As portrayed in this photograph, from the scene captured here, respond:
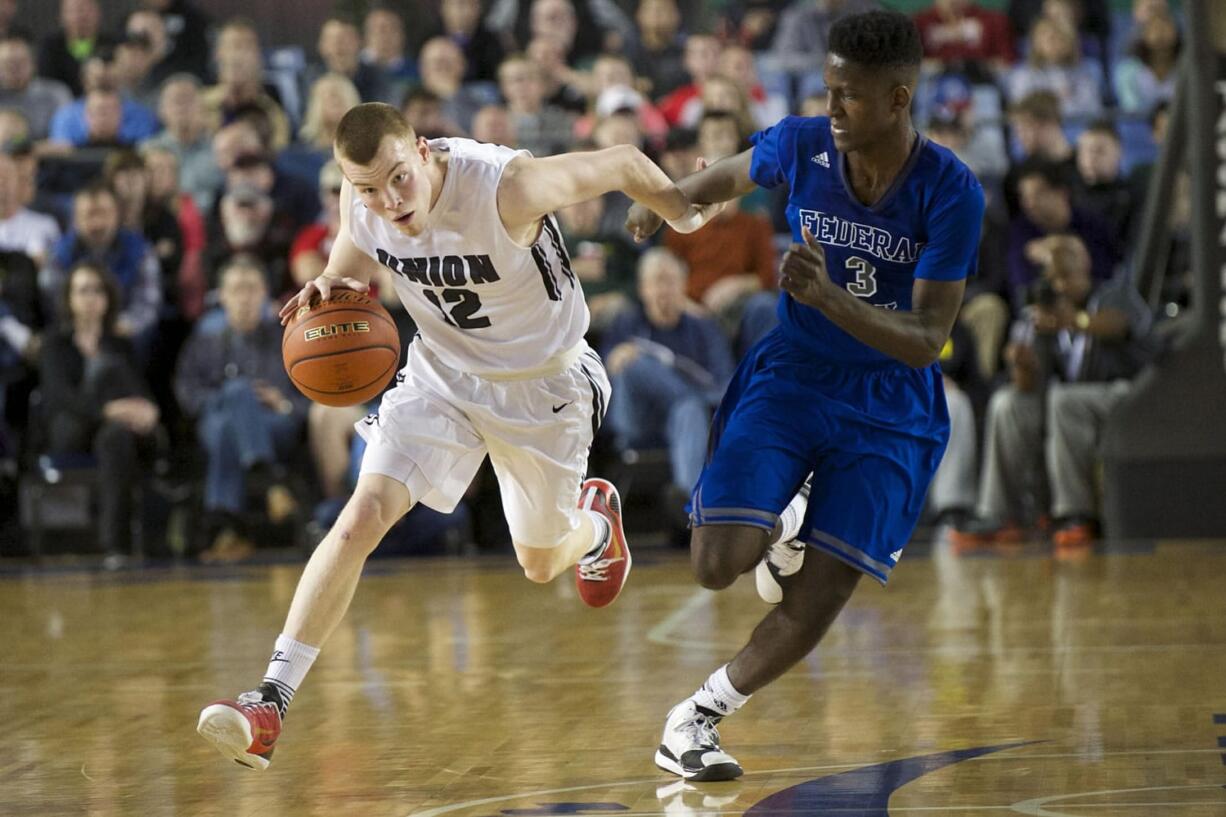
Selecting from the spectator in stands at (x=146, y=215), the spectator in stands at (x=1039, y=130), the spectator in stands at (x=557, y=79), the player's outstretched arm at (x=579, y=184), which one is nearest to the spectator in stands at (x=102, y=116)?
the spectator in stands at (x=146, y=215)

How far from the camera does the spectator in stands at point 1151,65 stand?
40.0ft

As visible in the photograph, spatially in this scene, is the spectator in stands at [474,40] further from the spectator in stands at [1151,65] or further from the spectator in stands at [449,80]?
the spectator in stands at [1151,65]

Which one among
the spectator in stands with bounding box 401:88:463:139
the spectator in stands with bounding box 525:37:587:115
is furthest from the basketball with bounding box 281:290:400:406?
the spectator in stands with bounding box 525:37:587:115

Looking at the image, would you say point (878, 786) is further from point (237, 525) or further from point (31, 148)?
point (31, 148)

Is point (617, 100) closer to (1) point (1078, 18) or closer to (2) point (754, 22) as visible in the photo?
(2) point (754, 22)

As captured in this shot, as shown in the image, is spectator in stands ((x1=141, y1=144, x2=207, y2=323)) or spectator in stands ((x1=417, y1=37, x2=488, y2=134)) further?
spectator in stands ((x1=417, y1=37, x2=488, y2=134))

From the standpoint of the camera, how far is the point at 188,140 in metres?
11.8

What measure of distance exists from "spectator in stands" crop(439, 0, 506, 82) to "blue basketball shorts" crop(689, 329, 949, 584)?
8393mm

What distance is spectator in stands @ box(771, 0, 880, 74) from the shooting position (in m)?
12.7

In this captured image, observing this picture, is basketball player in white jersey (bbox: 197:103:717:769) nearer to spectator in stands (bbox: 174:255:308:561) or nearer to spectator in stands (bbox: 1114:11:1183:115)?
spectator in stands (bbox: 174:255:308:561)

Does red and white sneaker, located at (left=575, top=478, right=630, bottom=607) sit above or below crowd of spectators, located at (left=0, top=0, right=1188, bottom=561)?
below

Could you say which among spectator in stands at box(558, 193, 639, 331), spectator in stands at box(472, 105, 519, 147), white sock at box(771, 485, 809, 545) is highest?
spectator in stands at box(472, 105, 519, 147)

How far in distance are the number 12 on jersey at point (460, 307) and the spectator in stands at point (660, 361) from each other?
199 inches

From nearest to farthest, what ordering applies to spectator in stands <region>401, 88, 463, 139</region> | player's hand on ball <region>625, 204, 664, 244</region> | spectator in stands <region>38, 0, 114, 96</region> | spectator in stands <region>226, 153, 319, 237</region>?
player's hand on ball <region>625, 204, 664, 244</region> < spectator in stands <region>401, 88, 463, 139</region> < spectator in stands <region>226, 153, 319, 237</region> < spectator in stands <region>38, 0, 114, 96</region>
